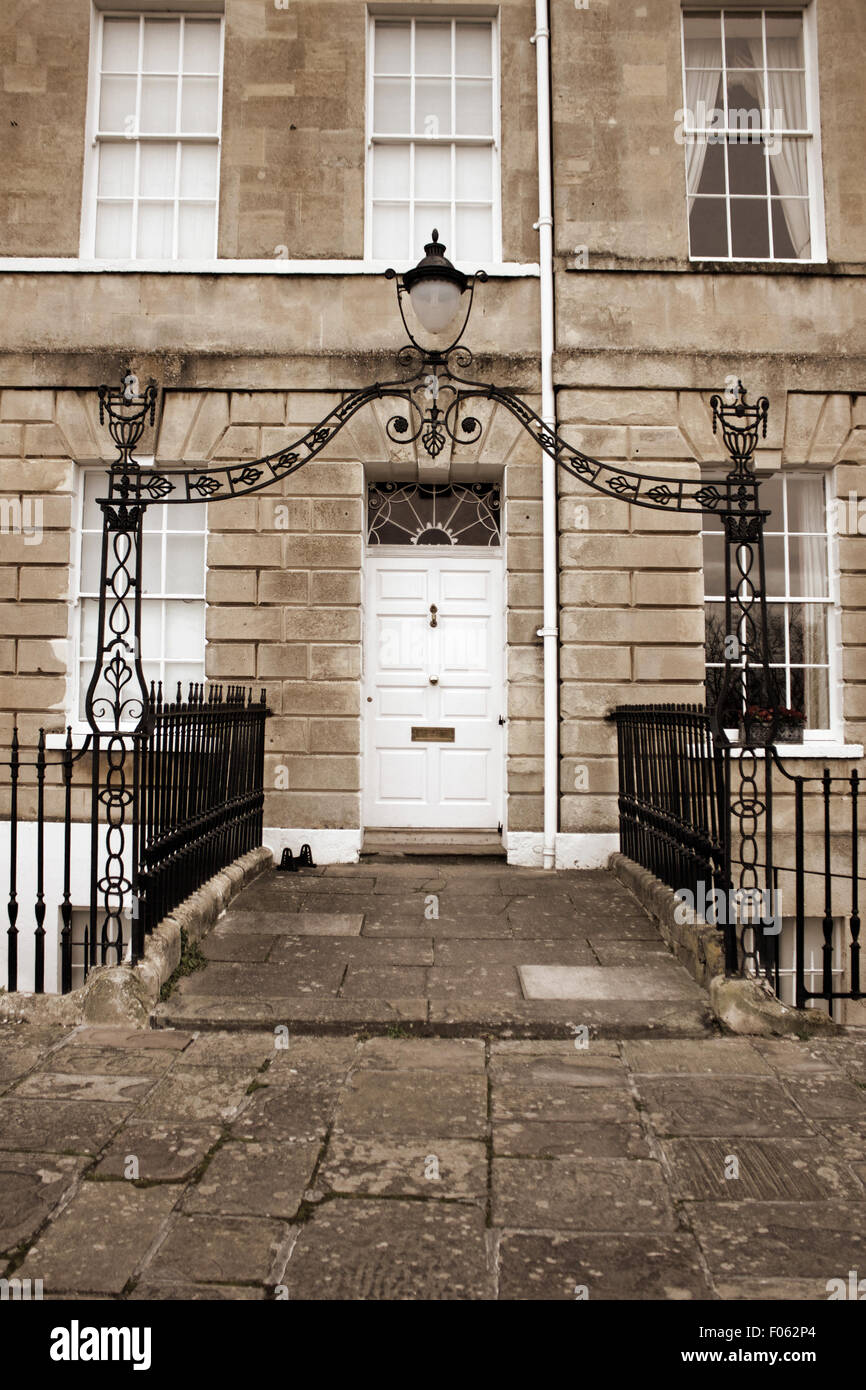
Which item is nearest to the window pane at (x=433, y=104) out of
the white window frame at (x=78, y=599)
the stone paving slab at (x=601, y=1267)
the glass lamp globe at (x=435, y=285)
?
the white window frame at (x=78, y=599)

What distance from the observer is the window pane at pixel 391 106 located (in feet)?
29.7

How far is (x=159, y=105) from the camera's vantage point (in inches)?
357

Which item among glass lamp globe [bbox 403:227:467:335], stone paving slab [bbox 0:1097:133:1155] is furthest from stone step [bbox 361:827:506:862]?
stone paving slab [bbox 0:1097:133:1155]

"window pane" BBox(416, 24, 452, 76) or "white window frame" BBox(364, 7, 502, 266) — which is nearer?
"white window frame" BBox(364, 7, 502, 266)

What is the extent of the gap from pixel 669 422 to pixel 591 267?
1.57 m

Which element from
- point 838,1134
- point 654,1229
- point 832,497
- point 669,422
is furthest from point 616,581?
point 654,1229

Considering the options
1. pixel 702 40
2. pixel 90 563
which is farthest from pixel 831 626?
pixel 90 563

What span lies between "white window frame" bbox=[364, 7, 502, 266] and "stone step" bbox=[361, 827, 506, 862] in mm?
5156

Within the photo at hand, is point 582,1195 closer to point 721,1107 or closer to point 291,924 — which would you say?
point 721,1107

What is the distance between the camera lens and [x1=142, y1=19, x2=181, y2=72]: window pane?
9086mm

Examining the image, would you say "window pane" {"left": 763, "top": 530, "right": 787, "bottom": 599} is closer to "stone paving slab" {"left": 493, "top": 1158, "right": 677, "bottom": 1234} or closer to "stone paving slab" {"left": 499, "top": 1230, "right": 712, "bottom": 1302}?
"stone paving slab" {"left": 493, "top": 1158, "right": 677, "bottom": 1234}

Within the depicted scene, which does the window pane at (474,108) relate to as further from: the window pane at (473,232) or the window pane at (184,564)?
the window pane at (184,564)

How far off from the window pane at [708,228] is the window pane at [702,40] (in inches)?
53.1
